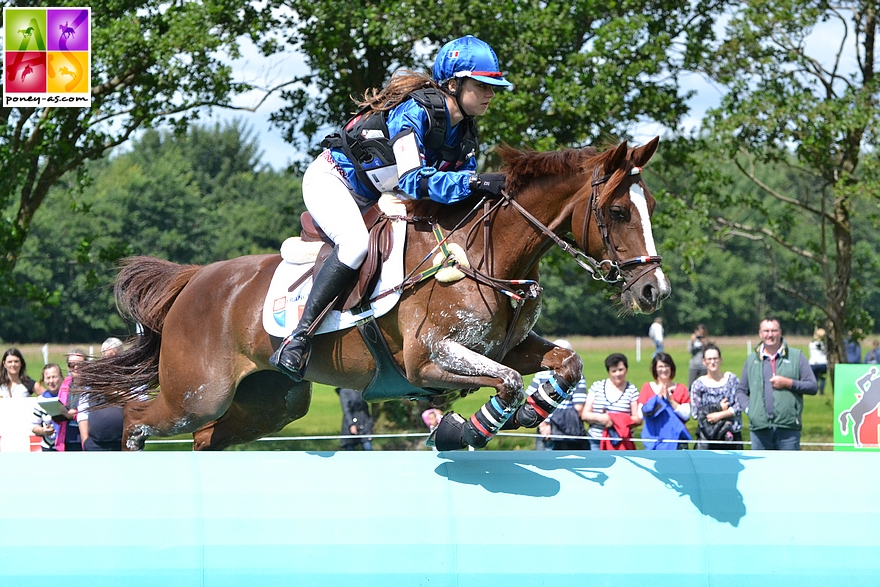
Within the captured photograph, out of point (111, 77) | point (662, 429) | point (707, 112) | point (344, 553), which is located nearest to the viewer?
point (344, 553)

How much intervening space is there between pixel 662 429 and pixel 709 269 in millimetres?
46037

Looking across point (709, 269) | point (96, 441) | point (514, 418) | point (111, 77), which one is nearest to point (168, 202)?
point (709, 269)

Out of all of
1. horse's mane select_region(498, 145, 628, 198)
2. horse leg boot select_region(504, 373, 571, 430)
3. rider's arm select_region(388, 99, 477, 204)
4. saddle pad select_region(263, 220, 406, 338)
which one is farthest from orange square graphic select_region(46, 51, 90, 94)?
horse leg boot select_region(504, 373, 571, 430)

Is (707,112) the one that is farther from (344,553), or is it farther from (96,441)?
(344,553)

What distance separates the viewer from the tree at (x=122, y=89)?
10.2 meters

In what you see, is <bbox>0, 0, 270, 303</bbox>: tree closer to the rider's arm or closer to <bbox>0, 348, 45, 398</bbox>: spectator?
<bbox>0, 348, 45, 398</bbox>: spectator

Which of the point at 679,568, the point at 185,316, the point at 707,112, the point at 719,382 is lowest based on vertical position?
the point at 679,568

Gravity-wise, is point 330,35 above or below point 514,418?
above

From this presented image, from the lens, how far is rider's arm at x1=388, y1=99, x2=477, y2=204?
4461 mm

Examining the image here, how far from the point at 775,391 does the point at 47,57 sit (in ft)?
25.8

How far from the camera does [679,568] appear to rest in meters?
4.06

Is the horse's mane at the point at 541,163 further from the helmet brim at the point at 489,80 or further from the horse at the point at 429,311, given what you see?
the helmet brim at the point at 489,80

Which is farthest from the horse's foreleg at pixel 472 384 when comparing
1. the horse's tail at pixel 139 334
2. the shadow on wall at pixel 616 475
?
the horse's tail at pixel 139 334

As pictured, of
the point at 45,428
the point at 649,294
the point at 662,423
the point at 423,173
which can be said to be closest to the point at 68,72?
the point at 45,428
